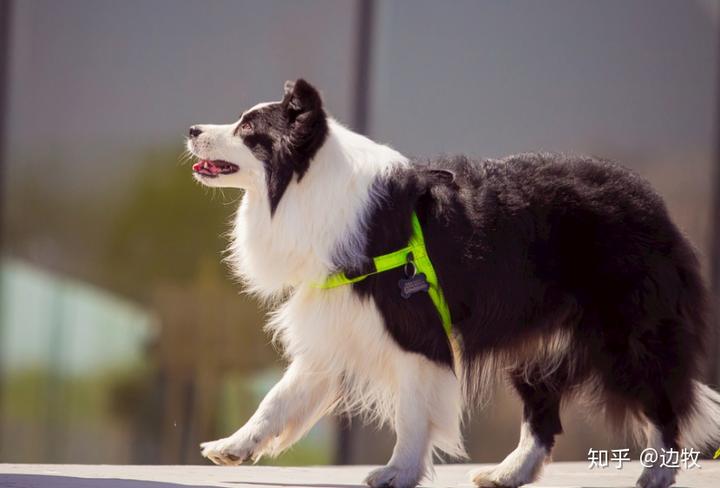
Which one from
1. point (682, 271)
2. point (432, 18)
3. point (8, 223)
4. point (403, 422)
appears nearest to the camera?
point (403, 422)

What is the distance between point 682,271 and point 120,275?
406cm

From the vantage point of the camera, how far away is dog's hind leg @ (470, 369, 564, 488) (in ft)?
17.1

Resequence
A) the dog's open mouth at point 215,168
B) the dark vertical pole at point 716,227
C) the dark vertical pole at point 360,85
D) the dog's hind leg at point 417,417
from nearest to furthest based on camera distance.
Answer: the dog's hind leg at point 417,417
the dog's open mouth at point 215,168
the dark vertical pole at point 360,85
the dark vertical pole at point 716,227

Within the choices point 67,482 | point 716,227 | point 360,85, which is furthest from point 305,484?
point 716,227

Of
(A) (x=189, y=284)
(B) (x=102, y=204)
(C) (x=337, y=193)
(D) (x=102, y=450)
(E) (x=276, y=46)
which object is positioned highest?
(E) (x=276, y=46)

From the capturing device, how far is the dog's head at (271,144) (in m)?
4.79

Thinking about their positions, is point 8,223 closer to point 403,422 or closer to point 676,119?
point 403,422

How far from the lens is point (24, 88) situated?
25.5 feet

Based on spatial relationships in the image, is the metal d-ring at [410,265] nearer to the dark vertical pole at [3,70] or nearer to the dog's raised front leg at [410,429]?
the dog's raised front leg at [410,429]

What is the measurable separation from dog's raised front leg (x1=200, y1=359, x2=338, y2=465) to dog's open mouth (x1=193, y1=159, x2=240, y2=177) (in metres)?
0.84

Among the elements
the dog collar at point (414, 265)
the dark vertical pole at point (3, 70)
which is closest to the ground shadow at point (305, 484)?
the dog collar at point (414, 265)

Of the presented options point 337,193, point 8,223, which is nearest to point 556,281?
point 337,193

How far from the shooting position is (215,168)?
486 cm

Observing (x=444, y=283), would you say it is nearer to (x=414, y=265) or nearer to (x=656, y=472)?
(x=414, y=265)
